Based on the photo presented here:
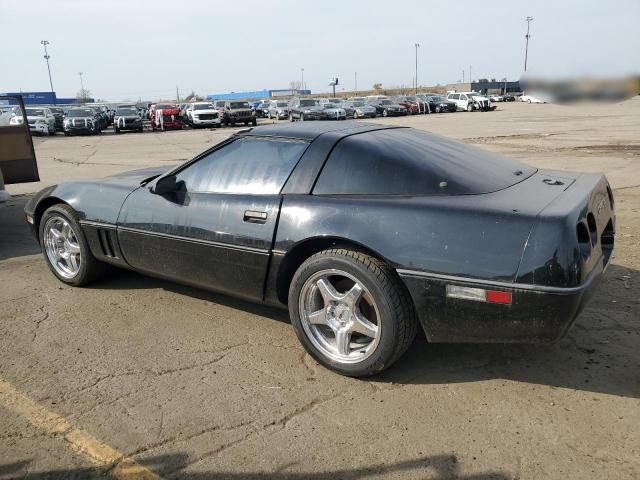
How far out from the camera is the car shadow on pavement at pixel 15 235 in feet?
19.2

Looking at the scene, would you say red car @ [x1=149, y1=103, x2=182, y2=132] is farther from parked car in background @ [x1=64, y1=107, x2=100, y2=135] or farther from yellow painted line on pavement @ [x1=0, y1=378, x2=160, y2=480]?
yellow painted line on pavement @ [x1=0, y1=378, x2=160, y2=480]

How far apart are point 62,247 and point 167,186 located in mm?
1486

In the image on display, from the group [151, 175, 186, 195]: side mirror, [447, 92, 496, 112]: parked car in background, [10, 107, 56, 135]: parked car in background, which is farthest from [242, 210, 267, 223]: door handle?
[447, 92, 496, 112]: parked car in background

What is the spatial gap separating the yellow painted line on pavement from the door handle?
148 centimetres

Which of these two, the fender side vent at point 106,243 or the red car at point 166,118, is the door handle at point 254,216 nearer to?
the fender side vent at point 106,243

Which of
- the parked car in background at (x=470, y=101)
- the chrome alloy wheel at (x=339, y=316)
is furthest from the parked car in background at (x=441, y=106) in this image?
the chrome alloy wheel at (x=339, y=316)

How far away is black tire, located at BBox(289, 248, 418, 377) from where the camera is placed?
2879 millimetres

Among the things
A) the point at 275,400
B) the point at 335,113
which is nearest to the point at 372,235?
the point at 275,400

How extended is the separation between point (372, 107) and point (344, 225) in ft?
127

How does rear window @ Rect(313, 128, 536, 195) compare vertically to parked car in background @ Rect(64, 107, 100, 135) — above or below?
above

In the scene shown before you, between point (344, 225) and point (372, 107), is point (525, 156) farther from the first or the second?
point (372, 107)

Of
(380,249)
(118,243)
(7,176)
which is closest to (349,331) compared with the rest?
(380,249)

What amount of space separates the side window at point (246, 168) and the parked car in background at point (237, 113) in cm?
3050

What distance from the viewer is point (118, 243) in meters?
4.14
